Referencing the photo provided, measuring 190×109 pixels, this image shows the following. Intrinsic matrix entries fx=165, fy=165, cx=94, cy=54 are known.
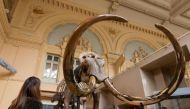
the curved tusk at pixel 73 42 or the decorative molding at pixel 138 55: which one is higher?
the decorative molding at pixel 138 55

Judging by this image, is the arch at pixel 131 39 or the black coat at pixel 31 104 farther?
the arch at pixel 131 39

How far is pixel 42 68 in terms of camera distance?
543cm

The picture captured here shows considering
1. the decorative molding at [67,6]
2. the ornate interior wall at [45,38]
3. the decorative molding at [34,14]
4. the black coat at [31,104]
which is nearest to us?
the black coat at [31,104]

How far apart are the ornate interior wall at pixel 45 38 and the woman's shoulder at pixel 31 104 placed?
3.09m

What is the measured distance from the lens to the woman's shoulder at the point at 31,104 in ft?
6.12

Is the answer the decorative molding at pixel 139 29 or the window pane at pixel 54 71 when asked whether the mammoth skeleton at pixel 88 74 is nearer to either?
the window pane at pixel 54 71

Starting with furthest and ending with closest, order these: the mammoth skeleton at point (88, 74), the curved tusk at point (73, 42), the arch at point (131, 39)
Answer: the arch at point (131, 39) → the mammoth skeleton at point (88, 74) → the curved tusk at point (73, 42)

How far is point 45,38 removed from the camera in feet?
20.2

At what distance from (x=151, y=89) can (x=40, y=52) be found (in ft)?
12.5

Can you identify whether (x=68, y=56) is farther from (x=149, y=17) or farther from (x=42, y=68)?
(x=149, y=17)

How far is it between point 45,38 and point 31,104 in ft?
14.9

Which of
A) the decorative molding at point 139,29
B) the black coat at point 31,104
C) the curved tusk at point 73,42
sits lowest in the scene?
the black coat at point 31,104

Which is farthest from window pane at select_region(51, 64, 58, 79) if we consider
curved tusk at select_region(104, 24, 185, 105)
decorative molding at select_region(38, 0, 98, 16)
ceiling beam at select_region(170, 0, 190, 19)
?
ceiling beam at select_region(170, 0, 190, 19)

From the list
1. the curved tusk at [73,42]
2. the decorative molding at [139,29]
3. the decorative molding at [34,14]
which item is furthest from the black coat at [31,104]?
the decorative molding at [139,29]
